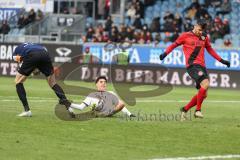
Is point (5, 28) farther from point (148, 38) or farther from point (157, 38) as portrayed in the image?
point (157, 38)

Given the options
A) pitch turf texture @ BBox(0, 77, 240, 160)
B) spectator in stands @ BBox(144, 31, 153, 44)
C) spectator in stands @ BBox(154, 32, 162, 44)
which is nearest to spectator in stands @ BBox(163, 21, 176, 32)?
spectator in stands @ BBox(154, 32, 162, 44)

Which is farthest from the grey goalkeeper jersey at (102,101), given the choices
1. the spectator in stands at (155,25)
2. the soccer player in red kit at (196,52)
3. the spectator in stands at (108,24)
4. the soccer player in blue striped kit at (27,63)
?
the spectator in stands at (108,24)

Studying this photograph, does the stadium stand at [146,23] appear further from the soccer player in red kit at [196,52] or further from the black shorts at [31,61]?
the black shorts at [31,61]

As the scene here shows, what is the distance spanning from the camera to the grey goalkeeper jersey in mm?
16000

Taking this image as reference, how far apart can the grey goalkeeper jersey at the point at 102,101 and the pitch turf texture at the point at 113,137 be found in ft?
0.95

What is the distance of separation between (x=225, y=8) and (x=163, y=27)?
336 cm

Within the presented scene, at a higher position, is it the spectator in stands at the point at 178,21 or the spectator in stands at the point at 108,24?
the spectator in stands at the point at 178,21

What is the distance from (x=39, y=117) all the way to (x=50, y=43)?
Answer: 21.5m

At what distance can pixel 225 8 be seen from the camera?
3831cm

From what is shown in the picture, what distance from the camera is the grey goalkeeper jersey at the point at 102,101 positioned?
52.5ft

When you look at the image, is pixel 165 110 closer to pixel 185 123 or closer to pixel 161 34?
pixel 185 123

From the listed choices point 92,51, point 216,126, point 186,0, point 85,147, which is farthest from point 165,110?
point 186,0

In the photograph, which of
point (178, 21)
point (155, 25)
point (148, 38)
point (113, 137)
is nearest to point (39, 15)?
point (155, 25)

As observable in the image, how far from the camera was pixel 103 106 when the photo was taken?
53.1 ft
